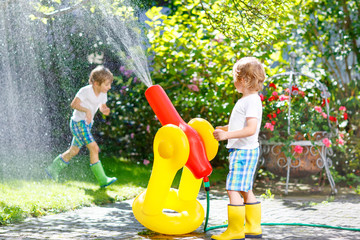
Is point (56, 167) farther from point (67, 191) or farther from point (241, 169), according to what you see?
point (241, 169)

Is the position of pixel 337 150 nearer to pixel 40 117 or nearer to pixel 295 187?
pixel 295 187

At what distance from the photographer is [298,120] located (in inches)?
241

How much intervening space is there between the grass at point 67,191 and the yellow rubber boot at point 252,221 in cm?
169

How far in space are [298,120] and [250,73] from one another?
2545 mm

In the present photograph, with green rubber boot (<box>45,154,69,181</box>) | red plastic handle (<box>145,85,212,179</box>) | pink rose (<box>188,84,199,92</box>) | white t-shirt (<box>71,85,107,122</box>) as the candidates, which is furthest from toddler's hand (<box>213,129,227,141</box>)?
pink rose (<box>188,84,199,92</box>)

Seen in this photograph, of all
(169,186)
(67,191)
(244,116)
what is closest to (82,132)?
(67,191)

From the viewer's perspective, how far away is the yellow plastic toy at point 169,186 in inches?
146

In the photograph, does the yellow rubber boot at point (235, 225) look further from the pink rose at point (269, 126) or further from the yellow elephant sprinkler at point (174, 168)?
the pink rose at point (269, 126)

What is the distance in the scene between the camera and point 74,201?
496 cm

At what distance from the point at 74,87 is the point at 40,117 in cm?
79

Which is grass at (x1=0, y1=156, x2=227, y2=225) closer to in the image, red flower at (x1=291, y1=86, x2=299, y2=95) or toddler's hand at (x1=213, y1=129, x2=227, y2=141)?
red flower at (x1=291, y1=86, x2=299, y2=95)

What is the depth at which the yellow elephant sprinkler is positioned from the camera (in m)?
3.72

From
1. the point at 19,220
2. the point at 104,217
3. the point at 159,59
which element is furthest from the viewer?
the point at 159,59

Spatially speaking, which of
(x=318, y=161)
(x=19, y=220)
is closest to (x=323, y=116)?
(x=318, y=161)
